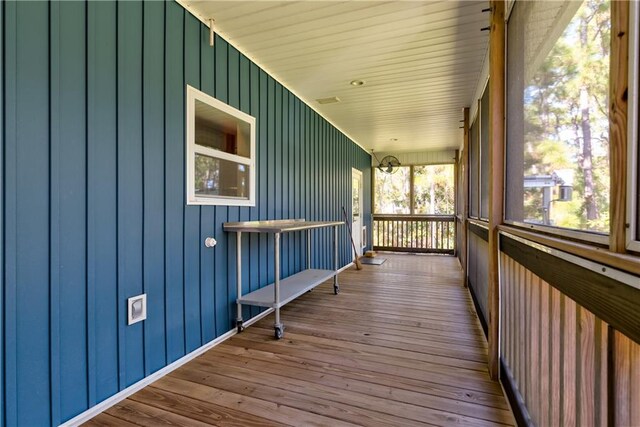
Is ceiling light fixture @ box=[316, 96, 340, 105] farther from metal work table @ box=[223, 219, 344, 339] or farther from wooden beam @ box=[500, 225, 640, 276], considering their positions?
wooden beam @ box=[500, 225, 640, 276]

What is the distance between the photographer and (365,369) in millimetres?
2143

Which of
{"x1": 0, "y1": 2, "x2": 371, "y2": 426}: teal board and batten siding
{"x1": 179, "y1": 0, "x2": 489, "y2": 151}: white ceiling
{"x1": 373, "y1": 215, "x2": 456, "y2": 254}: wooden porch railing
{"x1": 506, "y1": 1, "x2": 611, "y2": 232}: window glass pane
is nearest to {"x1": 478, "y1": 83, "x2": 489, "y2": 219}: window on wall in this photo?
{"x1": 179, "y1": 0, "x2": 489, "y2": 151}: white ceiling

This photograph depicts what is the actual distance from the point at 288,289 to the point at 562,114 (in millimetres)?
2573

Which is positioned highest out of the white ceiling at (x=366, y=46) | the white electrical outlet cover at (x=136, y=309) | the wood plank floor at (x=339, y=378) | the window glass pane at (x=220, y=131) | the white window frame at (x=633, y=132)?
the white ceiling at (x=366, y=46)

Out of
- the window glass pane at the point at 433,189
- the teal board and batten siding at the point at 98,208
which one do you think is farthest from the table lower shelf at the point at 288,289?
the window glass pane at the point at 433,189

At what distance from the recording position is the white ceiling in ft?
7.71

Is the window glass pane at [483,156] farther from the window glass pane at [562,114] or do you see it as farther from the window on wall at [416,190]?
the window on wall at [416,190]

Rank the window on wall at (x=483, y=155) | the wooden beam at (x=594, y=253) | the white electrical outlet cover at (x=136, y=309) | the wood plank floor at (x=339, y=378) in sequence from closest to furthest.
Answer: the wooden beam at (x=594, y=253) → the wood plank floor at (x=339, y=378) → the white electrical outlet cover at (x=136, y=309) → the window on wall at (x=483, y=155)

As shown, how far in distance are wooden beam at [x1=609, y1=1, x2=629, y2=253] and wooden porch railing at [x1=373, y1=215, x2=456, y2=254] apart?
23.8ft

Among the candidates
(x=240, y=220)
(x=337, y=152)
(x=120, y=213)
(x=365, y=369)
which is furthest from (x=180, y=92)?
(x=337, y=152)

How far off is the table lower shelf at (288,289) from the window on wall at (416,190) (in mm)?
4736

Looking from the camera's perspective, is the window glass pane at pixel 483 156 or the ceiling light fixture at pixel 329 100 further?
the ceiling light fixture at pixel 329 100

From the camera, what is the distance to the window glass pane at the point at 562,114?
2.87 feet

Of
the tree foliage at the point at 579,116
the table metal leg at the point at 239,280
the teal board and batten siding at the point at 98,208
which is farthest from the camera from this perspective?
the table metal leg at the point at 239,280
